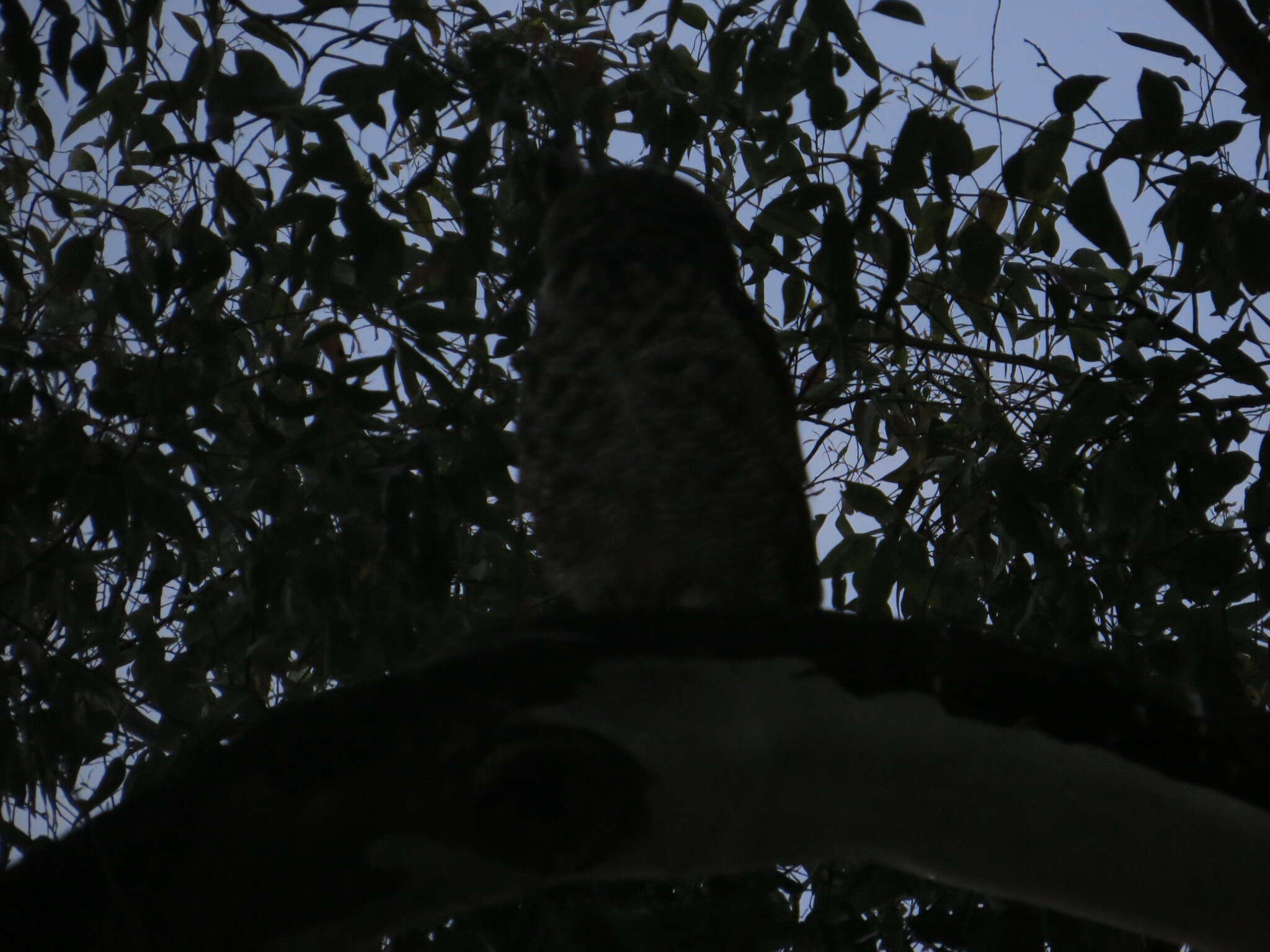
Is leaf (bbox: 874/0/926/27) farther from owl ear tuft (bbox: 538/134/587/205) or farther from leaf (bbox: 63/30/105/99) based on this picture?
leaf (bbox: 63/30/105/99)

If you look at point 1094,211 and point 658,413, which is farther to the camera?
point 658,413

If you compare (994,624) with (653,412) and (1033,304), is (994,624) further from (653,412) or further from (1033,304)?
(653,412)

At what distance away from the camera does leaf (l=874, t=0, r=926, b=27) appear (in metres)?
1.95

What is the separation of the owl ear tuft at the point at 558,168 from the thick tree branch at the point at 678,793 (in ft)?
4.00

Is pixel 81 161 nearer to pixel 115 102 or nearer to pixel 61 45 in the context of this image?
pixel 115 102

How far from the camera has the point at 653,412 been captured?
1877 mm

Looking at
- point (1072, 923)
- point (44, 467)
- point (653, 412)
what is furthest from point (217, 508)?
point (1072, 923)

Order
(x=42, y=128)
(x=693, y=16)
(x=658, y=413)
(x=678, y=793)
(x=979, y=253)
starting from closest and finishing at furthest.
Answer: (x=678, y=793)
(x=658, y=413)
(x=979, y=253)
(x=42, y=128)
(x=693, y=16)

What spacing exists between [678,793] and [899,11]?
53.8 inches

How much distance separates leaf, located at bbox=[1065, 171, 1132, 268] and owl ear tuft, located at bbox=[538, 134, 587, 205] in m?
0.76

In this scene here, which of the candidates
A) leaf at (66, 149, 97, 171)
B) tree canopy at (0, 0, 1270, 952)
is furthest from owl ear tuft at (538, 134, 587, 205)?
leaf at (66, 149, 97, 171)

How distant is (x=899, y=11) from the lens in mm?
1952

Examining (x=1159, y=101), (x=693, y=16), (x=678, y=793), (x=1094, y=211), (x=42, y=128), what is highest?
(x=693, y=16)

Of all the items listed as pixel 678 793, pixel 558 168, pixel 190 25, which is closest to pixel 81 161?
pixel 190 25
